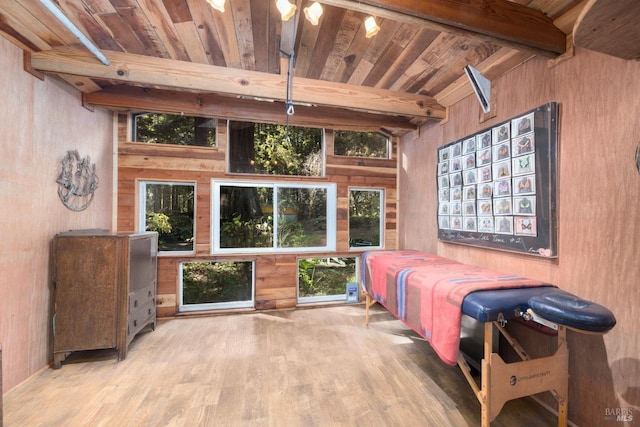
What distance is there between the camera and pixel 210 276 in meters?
3.23

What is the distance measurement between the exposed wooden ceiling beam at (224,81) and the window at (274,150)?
103 cm

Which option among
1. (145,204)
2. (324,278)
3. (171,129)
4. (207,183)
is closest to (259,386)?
(324,278)

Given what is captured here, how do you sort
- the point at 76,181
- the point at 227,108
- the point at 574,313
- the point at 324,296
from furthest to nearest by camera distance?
1. the point at 324,296
2. the point at 227,108
3. the point at 76,181
4. the point at 574,313

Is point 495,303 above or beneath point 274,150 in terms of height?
beneath

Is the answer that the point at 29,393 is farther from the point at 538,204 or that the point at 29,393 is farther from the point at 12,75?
the point at 538,204

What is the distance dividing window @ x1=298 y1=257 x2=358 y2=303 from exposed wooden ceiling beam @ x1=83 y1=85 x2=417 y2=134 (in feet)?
6.04

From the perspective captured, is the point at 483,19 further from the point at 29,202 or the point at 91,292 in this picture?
the point at 91,292

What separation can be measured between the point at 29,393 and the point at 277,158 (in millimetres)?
2919

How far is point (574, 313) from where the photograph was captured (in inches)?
42.8

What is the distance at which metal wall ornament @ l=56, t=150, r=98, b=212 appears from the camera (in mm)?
2152

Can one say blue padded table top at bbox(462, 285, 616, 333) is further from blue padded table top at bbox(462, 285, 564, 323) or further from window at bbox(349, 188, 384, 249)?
window at bbox(349, 188, 384, 249)

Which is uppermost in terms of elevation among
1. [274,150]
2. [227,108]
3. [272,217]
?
[227,108]

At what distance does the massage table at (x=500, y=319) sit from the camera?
1144 mm

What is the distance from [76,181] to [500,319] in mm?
3447
